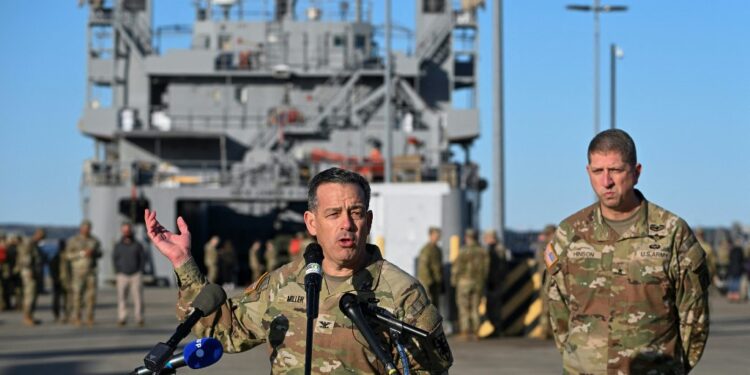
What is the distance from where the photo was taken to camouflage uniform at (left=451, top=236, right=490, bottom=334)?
19406 millimetres

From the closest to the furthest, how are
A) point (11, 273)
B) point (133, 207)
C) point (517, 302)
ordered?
point (517, 302) → point (11, 273) → point (133, 207)

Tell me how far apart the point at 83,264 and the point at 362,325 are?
1754 centimetres

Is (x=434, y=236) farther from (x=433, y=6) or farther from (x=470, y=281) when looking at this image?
(x=433, y=6)

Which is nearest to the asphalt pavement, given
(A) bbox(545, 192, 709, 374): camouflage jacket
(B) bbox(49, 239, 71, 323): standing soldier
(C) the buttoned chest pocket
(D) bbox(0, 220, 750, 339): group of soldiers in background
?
(B) bbox(49, 239, 71, 323): standing soldier

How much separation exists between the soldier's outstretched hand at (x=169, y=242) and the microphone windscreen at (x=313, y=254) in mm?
461

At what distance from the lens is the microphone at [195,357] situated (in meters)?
4.30

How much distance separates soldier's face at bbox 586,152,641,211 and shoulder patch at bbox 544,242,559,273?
44 cm

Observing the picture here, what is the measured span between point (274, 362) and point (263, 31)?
4508 centimetres

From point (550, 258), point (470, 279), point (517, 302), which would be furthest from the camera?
point (517, 302)

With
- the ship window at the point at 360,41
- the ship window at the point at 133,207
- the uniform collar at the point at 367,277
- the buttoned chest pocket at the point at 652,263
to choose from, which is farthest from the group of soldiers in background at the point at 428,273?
the ship window at the point at 360,41

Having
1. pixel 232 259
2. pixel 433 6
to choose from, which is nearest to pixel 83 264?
pixel 232 259

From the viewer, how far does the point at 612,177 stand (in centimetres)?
629

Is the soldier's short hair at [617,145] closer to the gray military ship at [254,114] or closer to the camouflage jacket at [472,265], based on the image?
the camouflage jacket at [472,265]

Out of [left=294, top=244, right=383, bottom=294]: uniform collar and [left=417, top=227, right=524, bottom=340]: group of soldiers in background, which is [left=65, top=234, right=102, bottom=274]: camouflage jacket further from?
[left=294, top=244, right=383, bottom=294]: uniform collar
